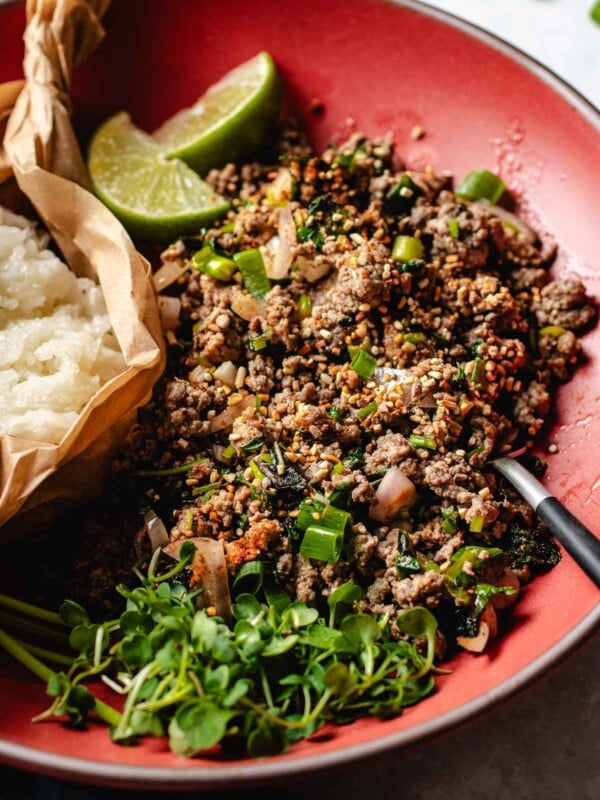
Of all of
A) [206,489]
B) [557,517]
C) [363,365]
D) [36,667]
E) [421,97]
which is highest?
[421,97]

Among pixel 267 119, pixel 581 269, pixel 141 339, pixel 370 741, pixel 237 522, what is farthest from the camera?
pixel 267 119

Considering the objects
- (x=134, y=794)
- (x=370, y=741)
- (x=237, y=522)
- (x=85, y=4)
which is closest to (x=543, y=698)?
(x=370, y=741)

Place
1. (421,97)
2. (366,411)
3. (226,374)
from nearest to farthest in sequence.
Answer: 1. (366,411)
2. (226,374)
3. (421,97)

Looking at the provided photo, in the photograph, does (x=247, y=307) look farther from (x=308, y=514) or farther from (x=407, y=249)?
(x=308, y=514)

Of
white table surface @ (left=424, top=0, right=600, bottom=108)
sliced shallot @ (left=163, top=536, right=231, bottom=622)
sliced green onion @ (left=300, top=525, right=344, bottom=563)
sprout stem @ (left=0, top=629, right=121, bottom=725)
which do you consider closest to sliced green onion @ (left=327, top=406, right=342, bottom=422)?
sliced green onion @ (left=300, top=525, right=344, bottom=563)

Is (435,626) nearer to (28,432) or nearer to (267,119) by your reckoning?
(28,432)

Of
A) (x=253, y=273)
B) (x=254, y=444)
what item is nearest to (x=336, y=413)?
(x=254, y=444)

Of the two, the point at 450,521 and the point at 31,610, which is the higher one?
the point at 450,521

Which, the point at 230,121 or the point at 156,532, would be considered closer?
the point at 156,532

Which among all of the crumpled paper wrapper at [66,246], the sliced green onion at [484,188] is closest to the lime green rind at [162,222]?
the crumpled paper wrapper at [66,246]
